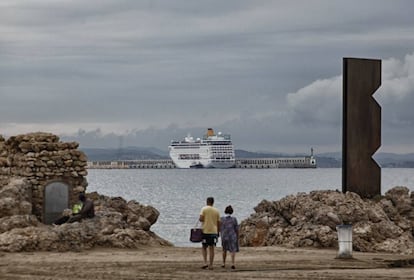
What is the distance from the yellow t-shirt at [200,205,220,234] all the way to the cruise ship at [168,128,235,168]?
162m

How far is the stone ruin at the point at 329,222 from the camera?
25797 mm

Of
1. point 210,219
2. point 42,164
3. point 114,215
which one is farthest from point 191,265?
point 42,164

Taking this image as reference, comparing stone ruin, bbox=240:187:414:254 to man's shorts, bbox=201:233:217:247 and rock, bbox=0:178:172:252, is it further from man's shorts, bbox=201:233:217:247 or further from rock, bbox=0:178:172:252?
man's shorts, bbox=201:233:217:247

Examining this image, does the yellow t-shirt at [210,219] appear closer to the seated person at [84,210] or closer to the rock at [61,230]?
the rock at [61,230]

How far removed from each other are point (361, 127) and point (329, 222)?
4.34 meters

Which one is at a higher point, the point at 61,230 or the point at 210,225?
the point at 210,225

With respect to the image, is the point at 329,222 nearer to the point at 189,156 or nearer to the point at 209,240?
the point at 209,240

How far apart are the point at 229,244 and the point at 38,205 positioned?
7127mm

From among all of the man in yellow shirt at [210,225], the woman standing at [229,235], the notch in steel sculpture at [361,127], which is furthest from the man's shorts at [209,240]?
the notch in steel sculpture at [361,127]

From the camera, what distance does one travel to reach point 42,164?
26.2 metres

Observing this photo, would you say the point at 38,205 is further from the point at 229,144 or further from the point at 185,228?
the point at 229,144

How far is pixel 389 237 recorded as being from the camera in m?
26.4

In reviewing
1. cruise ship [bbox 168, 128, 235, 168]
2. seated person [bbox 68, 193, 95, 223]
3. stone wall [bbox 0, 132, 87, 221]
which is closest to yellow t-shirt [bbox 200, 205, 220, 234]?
seated person [bbox 68, 193, 95, 223]

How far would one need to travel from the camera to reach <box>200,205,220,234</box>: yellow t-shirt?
20.5m
